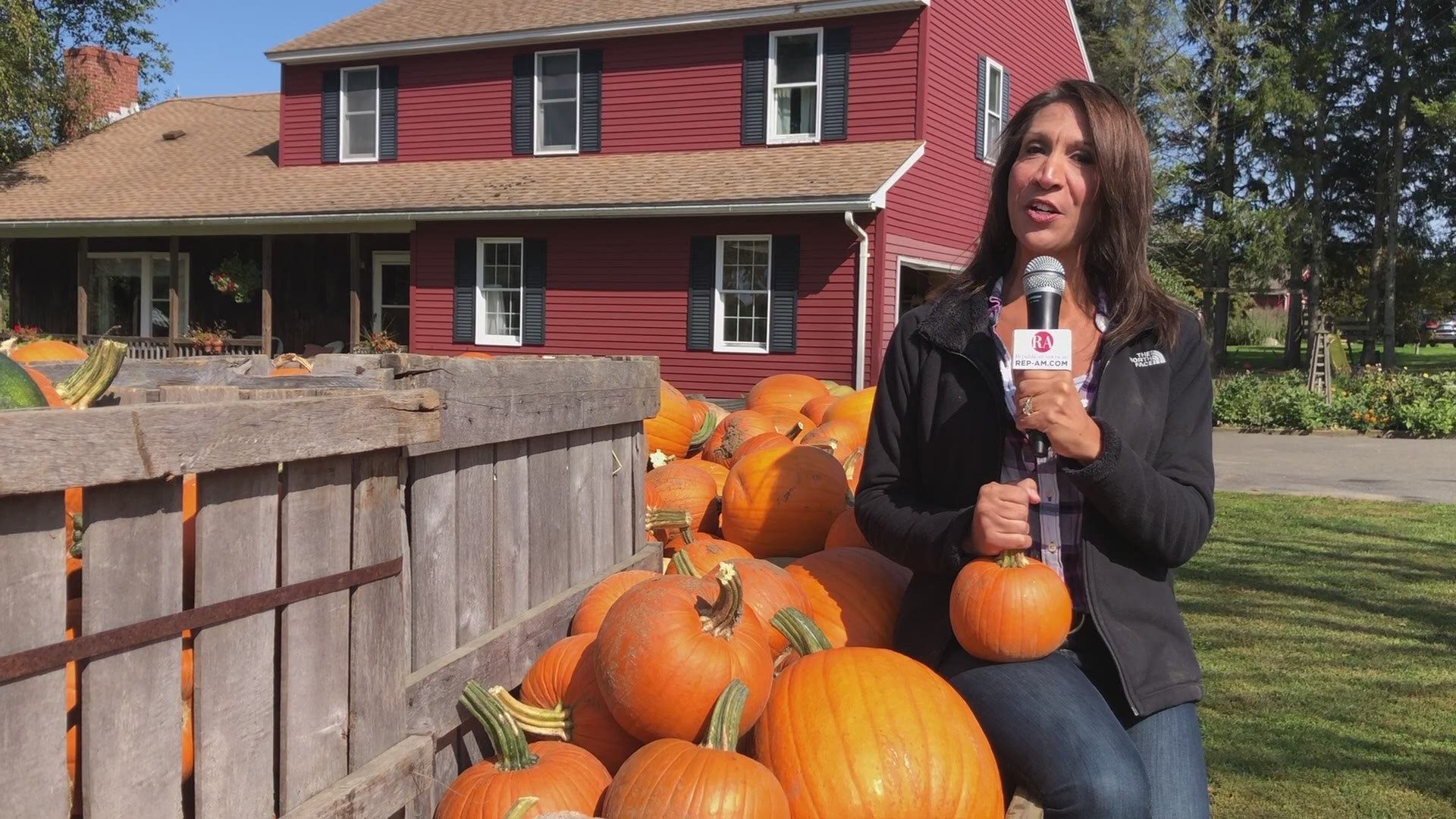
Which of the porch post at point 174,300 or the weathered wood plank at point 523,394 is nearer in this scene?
the weathered wood plank at point 523,394

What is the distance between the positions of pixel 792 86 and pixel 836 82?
0.71 m

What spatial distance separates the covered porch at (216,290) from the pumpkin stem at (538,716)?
17486 millimetres

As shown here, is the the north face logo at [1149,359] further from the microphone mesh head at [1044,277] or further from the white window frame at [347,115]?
the white window frame at [347,115]

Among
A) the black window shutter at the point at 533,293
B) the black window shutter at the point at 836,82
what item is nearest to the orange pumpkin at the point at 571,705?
the black window shutter at the point at 836,82

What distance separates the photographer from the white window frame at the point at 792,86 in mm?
16328

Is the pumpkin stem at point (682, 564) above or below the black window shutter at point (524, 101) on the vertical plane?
below

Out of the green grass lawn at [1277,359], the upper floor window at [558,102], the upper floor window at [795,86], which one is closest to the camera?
the upper floor window at [795,86]

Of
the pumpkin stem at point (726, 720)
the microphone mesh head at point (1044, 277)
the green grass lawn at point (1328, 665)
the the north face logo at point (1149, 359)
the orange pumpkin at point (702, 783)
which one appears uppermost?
the microphone mesh head at point (1044, 277)

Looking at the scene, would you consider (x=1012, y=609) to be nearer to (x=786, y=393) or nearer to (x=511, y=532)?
(x=511, y=532)

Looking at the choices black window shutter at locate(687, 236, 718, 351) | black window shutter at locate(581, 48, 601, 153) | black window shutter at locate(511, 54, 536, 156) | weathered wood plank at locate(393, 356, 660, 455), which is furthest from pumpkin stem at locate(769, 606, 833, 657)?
black window shutter at locate(511, 54, 536, 156)

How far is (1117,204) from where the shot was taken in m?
2.74

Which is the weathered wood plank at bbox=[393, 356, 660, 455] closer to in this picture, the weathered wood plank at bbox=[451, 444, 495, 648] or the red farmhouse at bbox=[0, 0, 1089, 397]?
the weathered wood plank at bbox=[451, 444, 495, 648]

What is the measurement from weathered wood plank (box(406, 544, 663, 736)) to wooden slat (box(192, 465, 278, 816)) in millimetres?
408

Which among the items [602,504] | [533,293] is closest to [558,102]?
[533,293]
